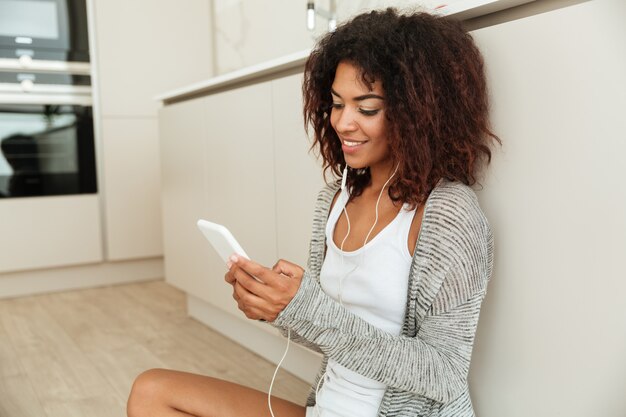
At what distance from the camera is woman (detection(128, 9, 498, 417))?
0.82 metres

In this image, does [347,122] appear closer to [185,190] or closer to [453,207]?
[453,207]

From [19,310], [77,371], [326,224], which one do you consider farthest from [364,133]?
[19,310]

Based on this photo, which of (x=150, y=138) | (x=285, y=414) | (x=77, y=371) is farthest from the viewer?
(x=150, y=138)

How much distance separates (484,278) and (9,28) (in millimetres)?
2816

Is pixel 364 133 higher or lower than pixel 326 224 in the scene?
higher

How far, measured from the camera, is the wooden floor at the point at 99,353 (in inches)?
69.2

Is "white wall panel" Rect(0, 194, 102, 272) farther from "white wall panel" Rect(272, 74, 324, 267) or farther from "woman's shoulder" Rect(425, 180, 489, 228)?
"woman's shoulder" Rect(425, 180, 489, 228)

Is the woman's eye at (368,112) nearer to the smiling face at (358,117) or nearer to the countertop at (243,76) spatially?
the smiling face at (358,117)

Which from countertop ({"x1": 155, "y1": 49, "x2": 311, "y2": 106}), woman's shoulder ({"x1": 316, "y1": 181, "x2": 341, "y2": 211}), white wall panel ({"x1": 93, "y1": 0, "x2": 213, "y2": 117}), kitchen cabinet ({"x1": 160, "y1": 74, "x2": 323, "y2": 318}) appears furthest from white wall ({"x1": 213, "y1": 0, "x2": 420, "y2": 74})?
woman's shoulder ({"x1": 316, "y1": 181, "x2": 341, "y2": 211})

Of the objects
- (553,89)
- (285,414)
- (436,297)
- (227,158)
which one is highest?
(553,89)

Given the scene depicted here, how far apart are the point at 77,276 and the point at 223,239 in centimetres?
266

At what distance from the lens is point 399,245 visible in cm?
91

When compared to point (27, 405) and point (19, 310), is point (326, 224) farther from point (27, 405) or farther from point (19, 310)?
point (19, 310)

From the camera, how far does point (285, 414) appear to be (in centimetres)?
107
